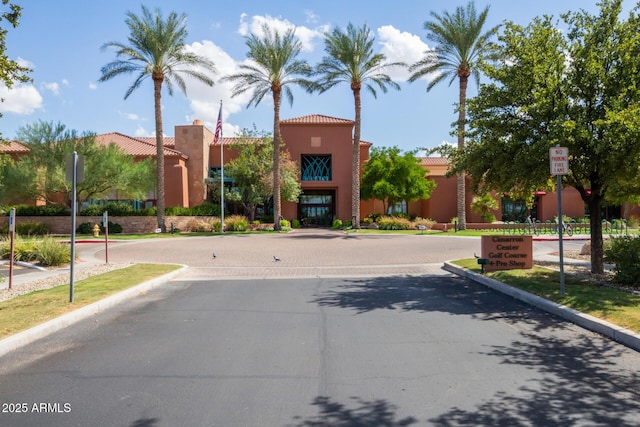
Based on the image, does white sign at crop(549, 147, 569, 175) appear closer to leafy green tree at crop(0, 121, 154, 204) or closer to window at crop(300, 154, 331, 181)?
leafy green tree at crop(0, 121, 154, 204)

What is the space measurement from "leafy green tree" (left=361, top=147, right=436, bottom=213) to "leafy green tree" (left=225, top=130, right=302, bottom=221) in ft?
20.2

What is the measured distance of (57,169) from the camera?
98.6 feet

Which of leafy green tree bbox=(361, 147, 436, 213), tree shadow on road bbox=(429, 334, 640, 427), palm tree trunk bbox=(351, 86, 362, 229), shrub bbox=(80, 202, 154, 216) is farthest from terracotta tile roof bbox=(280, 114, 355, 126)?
tree shadow on road bbox=(429, 334, 640, 427)

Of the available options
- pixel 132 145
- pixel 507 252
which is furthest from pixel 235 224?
pixel 507 252

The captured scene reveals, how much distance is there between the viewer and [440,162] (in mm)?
47500

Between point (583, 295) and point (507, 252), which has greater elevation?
point (507, 252)

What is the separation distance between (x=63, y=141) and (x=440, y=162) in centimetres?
3466

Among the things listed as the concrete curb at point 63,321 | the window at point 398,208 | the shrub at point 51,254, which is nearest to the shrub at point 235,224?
the window at point 398,208

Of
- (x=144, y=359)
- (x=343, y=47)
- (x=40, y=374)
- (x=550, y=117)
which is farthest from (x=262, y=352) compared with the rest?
(x=343, y=47)

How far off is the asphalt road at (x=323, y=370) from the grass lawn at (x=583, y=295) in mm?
641

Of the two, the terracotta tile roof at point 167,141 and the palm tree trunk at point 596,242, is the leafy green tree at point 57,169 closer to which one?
the terracotta tile roof at point 167,141

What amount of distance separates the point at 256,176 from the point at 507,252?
27572 millimetres

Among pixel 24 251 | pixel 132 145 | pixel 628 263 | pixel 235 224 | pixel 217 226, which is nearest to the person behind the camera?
pixel 628 263

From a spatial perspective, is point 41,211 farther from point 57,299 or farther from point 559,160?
point 559,160
